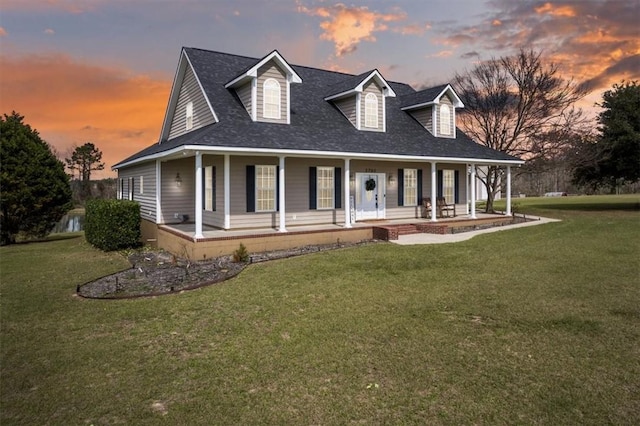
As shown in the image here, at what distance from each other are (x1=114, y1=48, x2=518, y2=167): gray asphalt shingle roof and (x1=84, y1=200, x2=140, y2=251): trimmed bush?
259 cm

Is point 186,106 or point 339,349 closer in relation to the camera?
point 339,349

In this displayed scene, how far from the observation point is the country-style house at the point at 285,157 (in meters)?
14.1

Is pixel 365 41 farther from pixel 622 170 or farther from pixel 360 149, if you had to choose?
pixel 622 170

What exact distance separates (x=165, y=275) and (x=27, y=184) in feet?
46.4

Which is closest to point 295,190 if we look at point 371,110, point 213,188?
point 213,188

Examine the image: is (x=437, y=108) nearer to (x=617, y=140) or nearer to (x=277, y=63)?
(x=277, y=63)

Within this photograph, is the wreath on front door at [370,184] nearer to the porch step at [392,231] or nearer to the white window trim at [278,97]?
the porch step at [392,231]

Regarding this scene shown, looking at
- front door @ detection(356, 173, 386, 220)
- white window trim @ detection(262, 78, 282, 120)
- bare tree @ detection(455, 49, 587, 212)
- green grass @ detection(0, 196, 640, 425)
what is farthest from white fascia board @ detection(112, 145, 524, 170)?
bare tree @ detection(455, 49, 587, 212)

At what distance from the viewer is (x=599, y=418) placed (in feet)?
13.3

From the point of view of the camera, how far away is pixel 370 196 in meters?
18.0

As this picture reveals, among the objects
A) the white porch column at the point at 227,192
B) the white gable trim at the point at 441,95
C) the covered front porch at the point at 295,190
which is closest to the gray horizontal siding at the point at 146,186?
the covered front porch at the point at 295,190

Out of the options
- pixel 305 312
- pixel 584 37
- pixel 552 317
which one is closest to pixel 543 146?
pixel 584 37

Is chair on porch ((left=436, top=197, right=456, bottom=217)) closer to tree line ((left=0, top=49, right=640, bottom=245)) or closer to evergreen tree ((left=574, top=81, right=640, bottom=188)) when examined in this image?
tree line ((left=0, top=49, right=640, bottom=245))

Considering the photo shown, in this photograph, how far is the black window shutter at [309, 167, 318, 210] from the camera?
53.5ft
